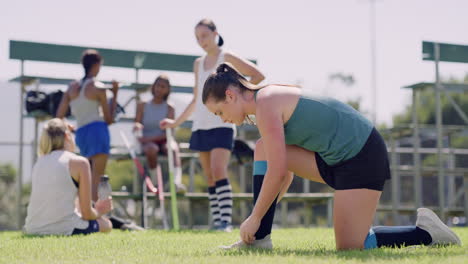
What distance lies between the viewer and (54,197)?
522cm

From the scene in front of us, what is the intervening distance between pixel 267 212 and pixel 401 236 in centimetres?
75

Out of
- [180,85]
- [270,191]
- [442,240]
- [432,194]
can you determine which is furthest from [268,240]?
[432,194]

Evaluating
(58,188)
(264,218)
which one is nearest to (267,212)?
(264,218)

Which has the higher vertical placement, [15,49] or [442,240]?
[15,49]

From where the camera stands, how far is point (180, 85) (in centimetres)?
855

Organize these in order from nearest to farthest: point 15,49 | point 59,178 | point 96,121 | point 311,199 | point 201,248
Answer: point 201,248, point 59,178, point 96,121, point 15,49, point 311,199

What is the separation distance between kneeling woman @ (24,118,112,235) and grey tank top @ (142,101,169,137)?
2.38m

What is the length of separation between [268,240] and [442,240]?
911mm

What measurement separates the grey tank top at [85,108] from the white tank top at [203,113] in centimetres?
121

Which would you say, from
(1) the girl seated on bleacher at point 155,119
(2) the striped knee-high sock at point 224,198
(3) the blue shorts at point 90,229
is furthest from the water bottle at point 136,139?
(3) the blue shorts at point 90,229

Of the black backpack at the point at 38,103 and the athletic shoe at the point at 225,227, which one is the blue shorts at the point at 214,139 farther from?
the black backpack at the point at 38,103

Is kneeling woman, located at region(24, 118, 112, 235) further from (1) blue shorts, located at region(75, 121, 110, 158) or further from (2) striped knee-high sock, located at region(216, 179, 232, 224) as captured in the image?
(1) blue shorts, located at region(75, 121, 110, 158)

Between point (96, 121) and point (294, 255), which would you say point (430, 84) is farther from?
point (294, 255)

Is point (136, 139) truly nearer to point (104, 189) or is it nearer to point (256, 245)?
point (104, 189)
